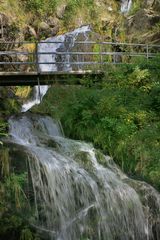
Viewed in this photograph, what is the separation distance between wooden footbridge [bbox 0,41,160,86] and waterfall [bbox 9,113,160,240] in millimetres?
4436

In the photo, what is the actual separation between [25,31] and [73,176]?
13.6m

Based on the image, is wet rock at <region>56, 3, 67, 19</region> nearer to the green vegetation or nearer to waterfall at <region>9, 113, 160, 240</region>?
the green vegetation

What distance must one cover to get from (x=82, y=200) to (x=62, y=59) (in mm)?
12422

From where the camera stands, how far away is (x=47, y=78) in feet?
49.6

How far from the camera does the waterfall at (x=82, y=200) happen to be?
8.97 meters

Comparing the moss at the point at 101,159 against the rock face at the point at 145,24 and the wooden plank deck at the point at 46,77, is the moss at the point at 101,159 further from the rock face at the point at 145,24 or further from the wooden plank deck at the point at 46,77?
the rock face at the point at 145,24

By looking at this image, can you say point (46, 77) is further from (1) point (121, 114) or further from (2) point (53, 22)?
(2) point (53, 22)

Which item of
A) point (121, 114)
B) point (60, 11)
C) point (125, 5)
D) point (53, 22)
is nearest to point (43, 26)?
point (53, 22)

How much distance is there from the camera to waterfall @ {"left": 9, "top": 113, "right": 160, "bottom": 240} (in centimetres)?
897

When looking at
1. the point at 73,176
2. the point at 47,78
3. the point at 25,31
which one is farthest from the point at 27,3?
the point at 73,176

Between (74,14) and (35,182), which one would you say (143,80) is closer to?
(35,182)

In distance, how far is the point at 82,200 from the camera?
9.49 metres

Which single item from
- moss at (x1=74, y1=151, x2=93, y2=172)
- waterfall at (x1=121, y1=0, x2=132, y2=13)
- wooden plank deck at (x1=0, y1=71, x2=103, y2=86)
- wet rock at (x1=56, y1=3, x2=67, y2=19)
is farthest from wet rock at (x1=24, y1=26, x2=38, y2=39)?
moss at (x1=74, y1=151, x2=93, y2=172)

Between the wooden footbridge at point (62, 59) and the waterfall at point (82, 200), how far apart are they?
4436 mm
